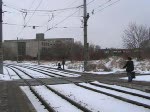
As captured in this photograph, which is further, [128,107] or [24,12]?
[24,12]

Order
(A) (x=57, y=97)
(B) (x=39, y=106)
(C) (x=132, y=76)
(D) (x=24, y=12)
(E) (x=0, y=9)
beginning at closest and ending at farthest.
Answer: (B) (x=39, y=106)
(A) (x=57, y=97)
(C) (x=132, y=76)
(E) (x=0, y=9)
(D) (x=24, y=12)

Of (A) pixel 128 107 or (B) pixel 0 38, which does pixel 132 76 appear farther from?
(B) pixel 0 38

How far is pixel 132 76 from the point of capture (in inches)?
1033

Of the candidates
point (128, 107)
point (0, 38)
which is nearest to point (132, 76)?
point (128, 107)

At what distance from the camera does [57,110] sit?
553 inches

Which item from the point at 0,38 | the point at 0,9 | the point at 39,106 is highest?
the point at 0,9

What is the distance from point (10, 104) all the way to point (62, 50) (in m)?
129

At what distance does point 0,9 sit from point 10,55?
488ft

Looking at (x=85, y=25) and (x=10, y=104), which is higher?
(x=85, y=25)

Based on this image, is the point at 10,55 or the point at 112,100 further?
the point at 10,55

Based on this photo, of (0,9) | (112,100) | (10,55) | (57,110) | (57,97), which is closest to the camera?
(57,110)

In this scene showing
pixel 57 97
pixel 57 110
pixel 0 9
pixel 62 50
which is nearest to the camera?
pixel 57 110

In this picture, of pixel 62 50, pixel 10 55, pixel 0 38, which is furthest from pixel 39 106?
pixel 10 55

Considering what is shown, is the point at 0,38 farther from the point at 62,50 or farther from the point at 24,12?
the point at 62,50
